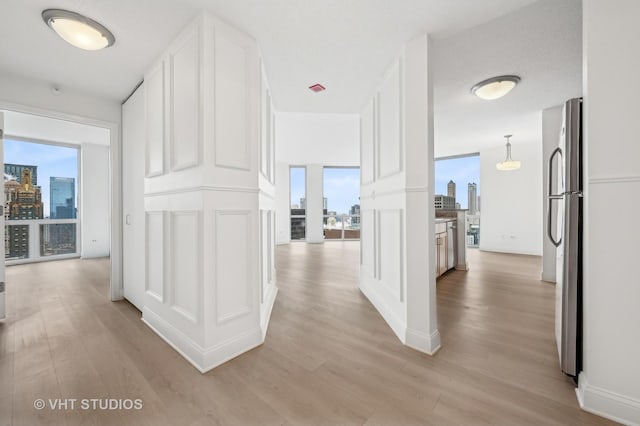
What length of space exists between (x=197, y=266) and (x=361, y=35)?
6.86 ft

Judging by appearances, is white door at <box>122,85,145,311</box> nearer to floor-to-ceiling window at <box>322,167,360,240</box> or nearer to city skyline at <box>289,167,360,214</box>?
city skyline at <box>289,167,360,214</box>

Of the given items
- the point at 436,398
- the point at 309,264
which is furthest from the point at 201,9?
the point at 309,264

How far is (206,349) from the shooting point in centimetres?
158

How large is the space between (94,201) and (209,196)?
590cm

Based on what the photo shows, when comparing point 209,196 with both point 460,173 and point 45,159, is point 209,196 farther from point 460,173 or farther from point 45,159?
point 460,173

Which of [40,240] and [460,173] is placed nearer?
[40,240]

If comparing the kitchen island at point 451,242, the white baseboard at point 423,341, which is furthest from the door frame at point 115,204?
the kitchen island at point 451,242

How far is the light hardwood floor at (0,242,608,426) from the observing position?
4.03 ft

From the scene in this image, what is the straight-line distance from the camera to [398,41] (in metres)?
1.89

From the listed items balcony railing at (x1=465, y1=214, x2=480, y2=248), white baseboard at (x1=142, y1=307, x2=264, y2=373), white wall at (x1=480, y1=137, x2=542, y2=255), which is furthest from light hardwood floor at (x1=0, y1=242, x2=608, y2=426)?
Answer: balcony railing at (x1=465, y1=214, x2=480, y2=248)

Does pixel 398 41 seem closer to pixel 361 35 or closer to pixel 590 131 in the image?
pixel 361 35

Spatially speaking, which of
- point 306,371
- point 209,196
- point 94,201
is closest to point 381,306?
point 306,371

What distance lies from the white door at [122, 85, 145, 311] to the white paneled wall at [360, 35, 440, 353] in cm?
241

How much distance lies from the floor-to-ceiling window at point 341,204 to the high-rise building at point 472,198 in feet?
11.1
